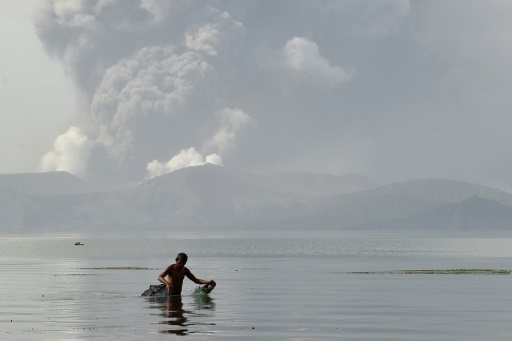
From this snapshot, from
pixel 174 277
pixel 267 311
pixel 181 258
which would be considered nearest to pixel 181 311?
pixel 267 311

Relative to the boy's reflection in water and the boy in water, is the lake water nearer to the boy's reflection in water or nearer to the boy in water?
the boy's reflection in water

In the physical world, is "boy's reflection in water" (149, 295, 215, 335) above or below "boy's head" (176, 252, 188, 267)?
below

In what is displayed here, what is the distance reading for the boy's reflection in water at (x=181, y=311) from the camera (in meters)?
35.4

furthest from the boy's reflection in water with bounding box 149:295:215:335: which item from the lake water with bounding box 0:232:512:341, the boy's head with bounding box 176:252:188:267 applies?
the boy's head with bounding box 176:252:188:267

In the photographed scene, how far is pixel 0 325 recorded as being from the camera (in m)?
36.7

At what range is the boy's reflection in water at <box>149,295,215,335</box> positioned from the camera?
35362 mm

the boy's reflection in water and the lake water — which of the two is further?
the boy's reflection in water

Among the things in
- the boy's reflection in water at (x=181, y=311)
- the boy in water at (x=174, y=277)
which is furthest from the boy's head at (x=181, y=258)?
the boy's reflection in water at (x=181, y=311)

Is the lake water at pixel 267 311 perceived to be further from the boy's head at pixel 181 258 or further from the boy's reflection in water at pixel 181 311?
the boy's head at pixel 181 258

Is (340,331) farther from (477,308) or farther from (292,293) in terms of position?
(292,293)

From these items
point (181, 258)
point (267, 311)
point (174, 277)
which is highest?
point (181, 258)

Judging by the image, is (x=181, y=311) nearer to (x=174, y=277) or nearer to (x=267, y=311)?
(x=267, y=311)

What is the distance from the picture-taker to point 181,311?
42.3m

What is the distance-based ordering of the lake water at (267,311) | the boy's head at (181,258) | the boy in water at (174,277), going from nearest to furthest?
the lake water at (267,311)
the boy's head at (181,258)
the boy in water at (174,277)
